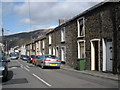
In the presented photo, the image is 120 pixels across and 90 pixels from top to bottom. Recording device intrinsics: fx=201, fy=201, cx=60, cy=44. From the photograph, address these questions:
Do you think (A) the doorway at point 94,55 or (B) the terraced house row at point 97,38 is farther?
(A) the doorway at point 94,55

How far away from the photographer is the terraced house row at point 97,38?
14.5 metres

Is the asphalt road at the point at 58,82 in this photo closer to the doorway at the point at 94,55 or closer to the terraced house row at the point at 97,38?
the terraced house row at the point at 97,38

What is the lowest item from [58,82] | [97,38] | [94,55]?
[58,82]

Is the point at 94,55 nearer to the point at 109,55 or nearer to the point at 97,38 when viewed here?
the point at 97,38

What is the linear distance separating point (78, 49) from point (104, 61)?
563 centimetres

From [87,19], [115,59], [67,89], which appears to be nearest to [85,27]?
[87,19]

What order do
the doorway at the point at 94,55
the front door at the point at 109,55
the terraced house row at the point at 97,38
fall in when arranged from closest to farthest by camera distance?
the terraced house row at the point at 97,38 < the front door at the point at 109,55 < the doorway at the point at 94,55

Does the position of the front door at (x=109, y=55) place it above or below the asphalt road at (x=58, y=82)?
above

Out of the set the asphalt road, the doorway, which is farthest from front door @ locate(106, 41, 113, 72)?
the asphalt road

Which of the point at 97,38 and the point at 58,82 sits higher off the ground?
the point at 97,38

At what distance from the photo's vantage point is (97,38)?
16844 mm

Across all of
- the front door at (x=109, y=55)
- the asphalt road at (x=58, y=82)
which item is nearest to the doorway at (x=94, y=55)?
the front door at (x=109, y=55)

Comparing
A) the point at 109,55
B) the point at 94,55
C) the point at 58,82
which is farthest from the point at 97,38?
the point at 58,82

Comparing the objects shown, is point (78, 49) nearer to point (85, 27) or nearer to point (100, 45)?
point (85, 27)
